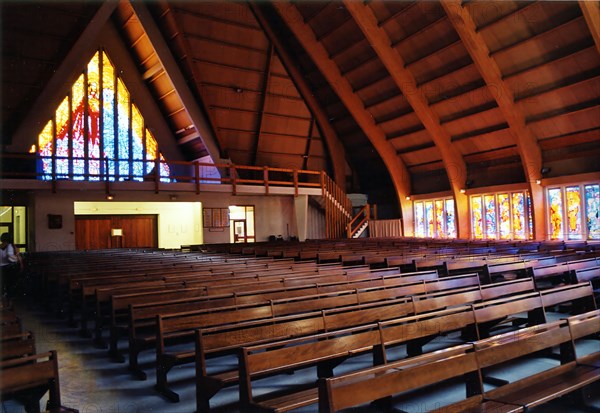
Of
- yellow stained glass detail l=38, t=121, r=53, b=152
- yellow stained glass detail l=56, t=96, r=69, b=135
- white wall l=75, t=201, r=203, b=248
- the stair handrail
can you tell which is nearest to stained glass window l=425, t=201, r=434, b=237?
the stair handrail

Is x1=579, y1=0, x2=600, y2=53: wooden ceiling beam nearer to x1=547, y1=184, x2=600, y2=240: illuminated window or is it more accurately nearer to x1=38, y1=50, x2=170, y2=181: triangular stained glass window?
x1=547, y1=184, x2=600, y2=240: illuminated window

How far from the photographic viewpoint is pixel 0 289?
6.98m

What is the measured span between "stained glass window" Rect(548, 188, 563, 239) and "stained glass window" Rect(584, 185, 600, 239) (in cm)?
83

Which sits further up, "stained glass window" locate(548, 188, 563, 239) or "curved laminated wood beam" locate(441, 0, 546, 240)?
"curved laminated wood beam" locate(441, 0, 546, 240)

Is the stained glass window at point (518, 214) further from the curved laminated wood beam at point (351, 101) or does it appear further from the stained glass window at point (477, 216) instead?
the curved laminated wood beam at point (351, 101)

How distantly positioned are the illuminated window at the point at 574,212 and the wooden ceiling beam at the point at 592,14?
17.1 ft

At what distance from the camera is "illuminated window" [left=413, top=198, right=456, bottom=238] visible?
19516 millimetres

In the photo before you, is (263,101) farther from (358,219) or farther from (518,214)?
(518,214)

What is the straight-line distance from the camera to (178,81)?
17.9 meters

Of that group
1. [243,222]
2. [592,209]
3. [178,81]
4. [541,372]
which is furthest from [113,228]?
[541,372]

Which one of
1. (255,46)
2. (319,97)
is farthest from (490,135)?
(255,46)

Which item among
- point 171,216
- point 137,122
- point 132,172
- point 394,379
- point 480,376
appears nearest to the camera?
point 394,379

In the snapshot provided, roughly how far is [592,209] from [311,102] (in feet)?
37.8

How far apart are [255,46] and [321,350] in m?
17.2
